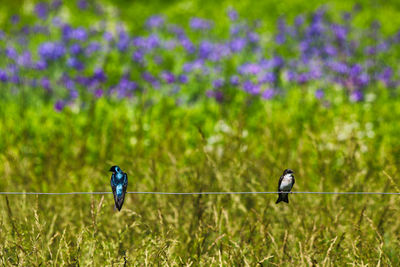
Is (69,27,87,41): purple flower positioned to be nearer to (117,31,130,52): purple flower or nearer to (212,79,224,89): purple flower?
(117,31,130,52): purple flower

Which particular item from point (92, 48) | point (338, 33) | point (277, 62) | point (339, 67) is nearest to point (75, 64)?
point (92, 48)

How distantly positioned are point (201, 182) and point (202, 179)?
0.02 metres

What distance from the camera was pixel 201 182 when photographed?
307 cm

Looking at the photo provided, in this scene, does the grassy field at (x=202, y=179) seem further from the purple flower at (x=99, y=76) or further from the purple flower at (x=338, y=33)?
the purple flower at (x=338, y=33)

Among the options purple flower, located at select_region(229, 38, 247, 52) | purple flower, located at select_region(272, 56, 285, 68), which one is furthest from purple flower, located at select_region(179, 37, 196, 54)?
purple flower, located at select_region(272, 56, 285, 68)

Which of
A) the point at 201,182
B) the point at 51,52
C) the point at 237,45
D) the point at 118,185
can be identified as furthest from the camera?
the point at 237,45

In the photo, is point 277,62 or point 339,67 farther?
point 277,62

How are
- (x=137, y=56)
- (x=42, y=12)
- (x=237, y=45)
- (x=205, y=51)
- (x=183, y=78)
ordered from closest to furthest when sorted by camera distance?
(x=183, y=78), (x=137, y=56), (x=205, y=51), (x=237, y=45), (x=42, y=12)

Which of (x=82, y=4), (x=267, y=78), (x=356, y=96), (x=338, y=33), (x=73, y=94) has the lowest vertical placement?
(x=356, y=96)

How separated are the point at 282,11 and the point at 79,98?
5.60 meters

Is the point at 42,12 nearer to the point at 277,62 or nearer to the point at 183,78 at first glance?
the point at 183,78

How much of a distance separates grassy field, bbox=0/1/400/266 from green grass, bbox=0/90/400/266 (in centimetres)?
1

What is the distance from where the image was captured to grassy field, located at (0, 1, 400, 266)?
2.49m

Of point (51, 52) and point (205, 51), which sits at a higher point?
point (205, 51)
